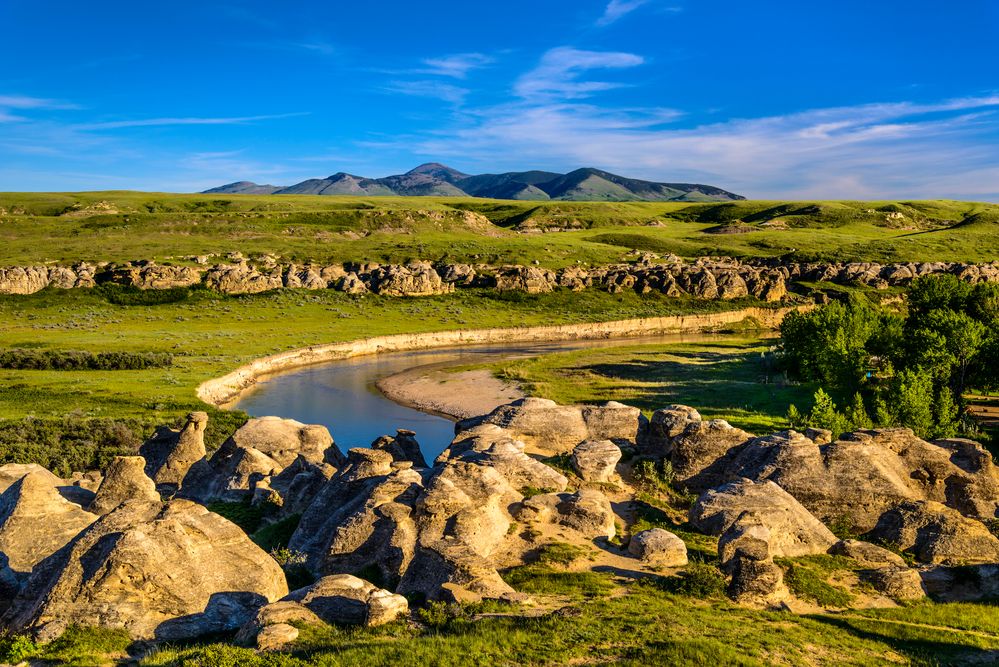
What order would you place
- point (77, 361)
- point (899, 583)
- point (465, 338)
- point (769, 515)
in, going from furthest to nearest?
1. point (465, 338)
2. point (77, 361)
3. point (769, 515)
4. point (899, 583)

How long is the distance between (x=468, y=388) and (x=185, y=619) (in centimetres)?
5862

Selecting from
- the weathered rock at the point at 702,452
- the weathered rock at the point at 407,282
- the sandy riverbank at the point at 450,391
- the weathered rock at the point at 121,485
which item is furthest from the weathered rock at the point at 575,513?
the weathered rock at the point at 407,282

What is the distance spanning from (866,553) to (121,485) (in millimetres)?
29106

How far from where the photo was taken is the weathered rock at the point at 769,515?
2664 centimetres

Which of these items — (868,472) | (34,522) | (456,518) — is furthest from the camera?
(868,472)

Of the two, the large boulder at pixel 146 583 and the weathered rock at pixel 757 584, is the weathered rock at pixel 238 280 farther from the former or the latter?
the weathered rock at pixel 757 584

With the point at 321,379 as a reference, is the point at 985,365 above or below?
above

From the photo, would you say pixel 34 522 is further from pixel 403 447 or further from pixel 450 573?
pixel 403 447

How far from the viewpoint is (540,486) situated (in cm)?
3036

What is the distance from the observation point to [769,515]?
27297 mm

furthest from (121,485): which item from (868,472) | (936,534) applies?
(936,534)

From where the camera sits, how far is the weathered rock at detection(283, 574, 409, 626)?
19.2 meters

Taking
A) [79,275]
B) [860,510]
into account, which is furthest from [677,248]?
[860,510]

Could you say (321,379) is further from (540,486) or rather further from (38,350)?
(540,486)
